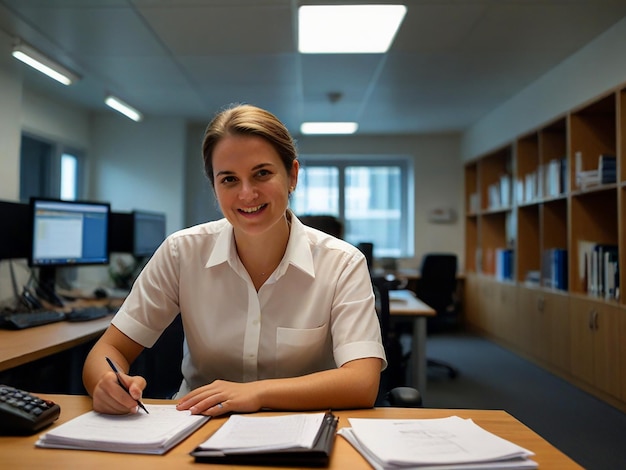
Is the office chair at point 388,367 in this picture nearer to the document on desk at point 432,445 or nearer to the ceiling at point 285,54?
the document on desk at point 432,445

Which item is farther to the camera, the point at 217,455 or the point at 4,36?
the point at 4,36

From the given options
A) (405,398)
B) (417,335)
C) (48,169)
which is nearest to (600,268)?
(417,335)

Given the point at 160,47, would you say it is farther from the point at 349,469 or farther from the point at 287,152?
the point at 349,469

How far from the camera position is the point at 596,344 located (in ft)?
11.0

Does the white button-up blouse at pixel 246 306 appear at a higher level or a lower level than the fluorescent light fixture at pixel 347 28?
lower

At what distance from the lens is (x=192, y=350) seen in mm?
1446

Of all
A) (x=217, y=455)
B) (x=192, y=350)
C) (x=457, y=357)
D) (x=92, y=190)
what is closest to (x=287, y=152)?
(x=192, y=350)

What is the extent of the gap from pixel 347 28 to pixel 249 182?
251cm

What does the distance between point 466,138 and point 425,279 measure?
2.75 metres

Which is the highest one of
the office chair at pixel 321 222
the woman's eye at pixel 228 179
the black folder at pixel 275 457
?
the woman's eye at pixel 228 179

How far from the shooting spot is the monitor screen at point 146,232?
12.2ft

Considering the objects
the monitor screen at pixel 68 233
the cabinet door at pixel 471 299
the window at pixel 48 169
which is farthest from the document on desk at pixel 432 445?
the cabinet door at pixel 471 299

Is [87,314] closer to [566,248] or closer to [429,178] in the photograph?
[566,248]

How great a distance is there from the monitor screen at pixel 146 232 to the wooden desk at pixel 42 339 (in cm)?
136
